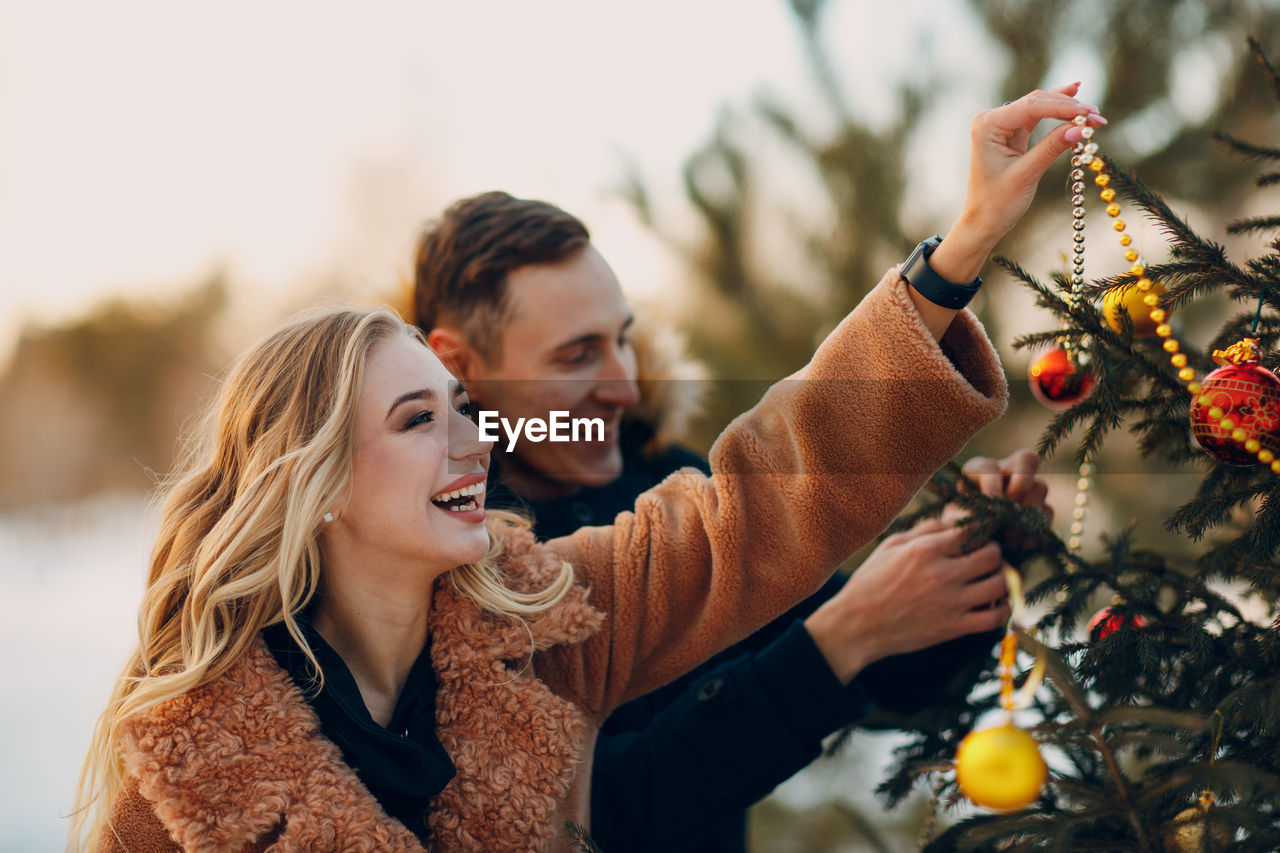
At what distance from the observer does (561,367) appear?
190 cm

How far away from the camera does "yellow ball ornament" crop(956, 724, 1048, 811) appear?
0.80m

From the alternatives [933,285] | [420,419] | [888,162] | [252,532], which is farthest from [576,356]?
[888,162]

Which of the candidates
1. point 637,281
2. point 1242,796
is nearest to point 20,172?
point 637,281

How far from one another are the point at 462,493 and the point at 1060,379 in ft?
2.55

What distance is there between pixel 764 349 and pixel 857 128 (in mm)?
749

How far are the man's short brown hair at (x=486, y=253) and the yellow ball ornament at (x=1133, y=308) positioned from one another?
1.06 metres

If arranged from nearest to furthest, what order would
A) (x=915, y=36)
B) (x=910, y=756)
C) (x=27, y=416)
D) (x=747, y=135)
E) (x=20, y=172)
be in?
(x=910, y=756), (x=915, y=36), (x=747, y=135), (x=20, y=172), (x=27, y=416)

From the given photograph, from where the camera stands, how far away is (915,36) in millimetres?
2955

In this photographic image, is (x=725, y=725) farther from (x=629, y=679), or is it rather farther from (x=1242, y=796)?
(x=1242, y=796)

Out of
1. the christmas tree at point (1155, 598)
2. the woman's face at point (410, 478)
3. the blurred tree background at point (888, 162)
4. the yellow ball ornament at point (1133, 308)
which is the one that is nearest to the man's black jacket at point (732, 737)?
the christmas tree at point (1155, 598)

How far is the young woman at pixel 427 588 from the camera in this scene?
120cm

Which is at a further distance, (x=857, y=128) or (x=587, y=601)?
(x=857, y=128)

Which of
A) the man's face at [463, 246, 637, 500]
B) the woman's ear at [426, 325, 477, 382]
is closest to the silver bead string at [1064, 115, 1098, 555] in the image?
the man's face at [463, 246, 637, 500]

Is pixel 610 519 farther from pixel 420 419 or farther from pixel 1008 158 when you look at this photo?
pixel 1008 158
